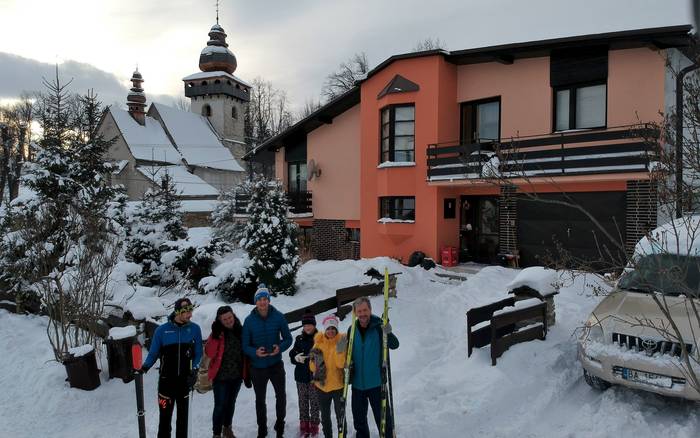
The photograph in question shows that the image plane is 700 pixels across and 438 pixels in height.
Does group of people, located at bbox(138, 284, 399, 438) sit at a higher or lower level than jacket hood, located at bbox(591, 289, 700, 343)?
lower

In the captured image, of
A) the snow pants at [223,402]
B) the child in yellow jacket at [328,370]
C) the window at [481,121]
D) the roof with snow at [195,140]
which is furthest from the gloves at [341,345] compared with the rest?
the roof with snow at [195,140]

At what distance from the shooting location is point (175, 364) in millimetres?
4891

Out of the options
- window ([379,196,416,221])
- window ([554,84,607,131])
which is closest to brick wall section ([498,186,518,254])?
window ([554,84,607,131])

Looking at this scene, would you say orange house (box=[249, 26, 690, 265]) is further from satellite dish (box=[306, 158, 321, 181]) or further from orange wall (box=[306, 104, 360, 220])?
satellite dish (box=[306, 158, 321, 181])

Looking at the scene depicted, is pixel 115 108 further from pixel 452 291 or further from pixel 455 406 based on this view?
pixel 455 406

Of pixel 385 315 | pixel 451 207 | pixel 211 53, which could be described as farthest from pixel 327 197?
pixel 211 53

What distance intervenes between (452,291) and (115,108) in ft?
133

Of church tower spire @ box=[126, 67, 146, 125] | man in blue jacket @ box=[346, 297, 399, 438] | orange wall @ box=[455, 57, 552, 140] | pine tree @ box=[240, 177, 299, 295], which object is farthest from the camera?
church tower spire @ box=[126, 67, 146, 125]

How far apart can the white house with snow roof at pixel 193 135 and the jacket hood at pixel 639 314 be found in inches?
1215

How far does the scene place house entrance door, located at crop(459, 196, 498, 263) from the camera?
607 inches

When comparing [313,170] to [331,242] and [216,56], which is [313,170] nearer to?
[331,242]

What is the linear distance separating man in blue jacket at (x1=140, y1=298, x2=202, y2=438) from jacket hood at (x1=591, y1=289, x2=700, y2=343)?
445 cm

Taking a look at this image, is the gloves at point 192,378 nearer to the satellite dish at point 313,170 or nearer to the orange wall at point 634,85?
the orange wall at point 634,85

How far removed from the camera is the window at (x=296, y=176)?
852 inches
